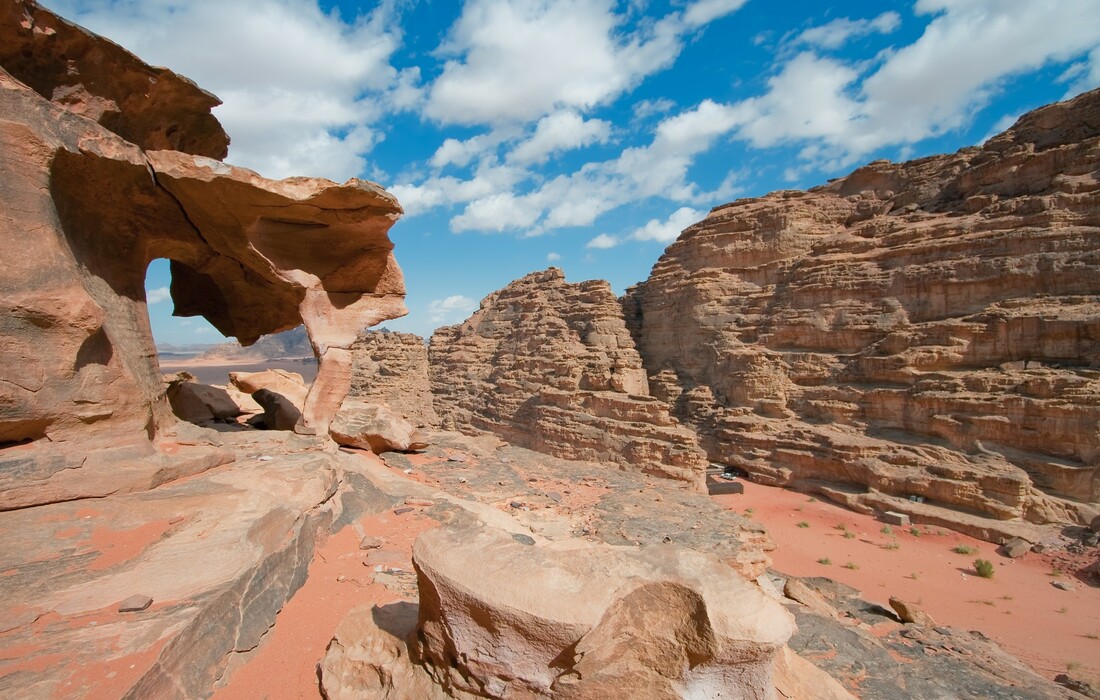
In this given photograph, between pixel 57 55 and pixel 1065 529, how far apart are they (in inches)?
754

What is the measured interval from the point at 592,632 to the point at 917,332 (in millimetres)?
17319

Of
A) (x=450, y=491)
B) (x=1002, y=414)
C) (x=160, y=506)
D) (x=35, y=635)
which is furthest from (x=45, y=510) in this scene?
(x=1002, y=414)

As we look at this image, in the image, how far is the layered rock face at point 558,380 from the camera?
1594 centimetres

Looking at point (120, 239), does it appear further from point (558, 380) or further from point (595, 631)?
point (558, 380)

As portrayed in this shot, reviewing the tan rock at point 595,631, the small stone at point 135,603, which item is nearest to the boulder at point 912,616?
the tan rock at point 595,631

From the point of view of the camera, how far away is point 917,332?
15.7 metres

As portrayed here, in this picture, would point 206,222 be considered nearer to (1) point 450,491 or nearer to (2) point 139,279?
(2) point 139,279

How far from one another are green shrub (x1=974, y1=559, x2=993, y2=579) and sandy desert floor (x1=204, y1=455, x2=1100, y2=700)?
0.36 feet

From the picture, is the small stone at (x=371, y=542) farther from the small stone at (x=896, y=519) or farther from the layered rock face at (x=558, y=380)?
the small stone at (x=896, y=519)


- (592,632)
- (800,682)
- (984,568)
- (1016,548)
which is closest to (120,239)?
(592,632)

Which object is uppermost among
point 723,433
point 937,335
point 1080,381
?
point 937,335

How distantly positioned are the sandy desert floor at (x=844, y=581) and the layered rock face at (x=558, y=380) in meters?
2.81

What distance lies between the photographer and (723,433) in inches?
718

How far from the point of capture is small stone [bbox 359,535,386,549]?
5223mm
